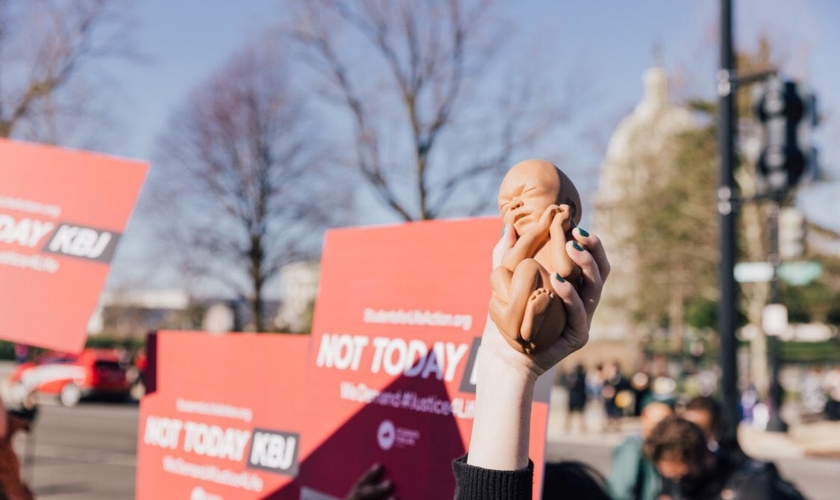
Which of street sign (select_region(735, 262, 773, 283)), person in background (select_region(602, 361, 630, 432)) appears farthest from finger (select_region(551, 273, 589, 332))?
person in background (select_region(602, 361, 630, 432))

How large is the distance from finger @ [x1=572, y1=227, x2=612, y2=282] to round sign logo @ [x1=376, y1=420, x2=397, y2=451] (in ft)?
3.37

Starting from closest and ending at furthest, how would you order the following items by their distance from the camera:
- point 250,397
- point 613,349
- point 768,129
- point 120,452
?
point 250,397, point 768,129, point 120,452, point 613,349

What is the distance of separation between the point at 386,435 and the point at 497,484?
0.93m

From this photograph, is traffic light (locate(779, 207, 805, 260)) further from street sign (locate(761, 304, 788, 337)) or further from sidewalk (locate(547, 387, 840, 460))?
sidewalk (locate(547, 387, 840, 460))

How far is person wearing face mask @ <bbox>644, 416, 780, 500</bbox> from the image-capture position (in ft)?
12.1

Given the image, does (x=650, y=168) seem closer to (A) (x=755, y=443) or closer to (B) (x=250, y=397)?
(A) (x=755, y=443)

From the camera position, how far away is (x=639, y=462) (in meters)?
4.18

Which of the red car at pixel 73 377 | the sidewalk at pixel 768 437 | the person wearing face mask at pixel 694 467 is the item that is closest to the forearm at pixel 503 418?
the person wearing face mask at pixel 694 467

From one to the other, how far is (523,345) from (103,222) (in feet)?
6.02

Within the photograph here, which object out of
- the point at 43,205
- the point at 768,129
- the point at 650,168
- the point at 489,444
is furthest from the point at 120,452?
the point at 650,168

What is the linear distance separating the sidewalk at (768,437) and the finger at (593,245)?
51.1ft

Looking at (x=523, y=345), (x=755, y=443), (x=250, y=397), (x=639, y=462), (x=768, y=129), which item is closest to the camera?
(x=523, y=345)

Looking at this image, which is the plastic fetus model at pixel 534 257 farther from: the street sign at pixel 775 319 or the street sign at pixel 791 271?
the street sign at pixel 775 319

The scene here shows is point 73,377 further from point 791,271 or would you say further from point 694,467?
point 694,467
